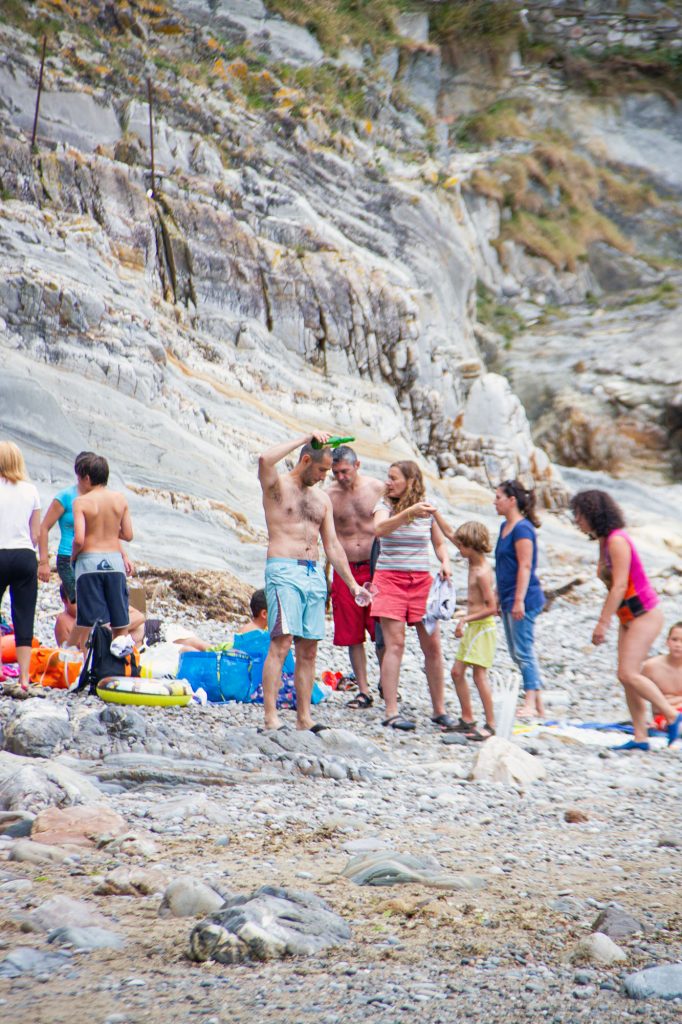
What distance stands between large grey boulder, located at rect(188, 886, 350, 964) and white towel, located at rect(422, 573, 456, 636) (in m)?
3.57

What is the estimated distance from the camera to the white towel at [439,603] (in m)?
6.48

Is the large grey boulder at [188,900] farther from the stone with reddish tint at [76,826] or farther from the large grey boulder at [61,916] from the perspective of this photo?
the stone with reddish tint at [76,826]

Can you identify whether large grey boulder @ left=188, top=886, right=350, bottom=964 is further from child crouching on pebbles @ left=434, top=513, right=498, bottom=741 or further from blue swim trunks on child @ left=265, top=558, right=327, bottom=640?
child crouching on pebbles @ left=434, top=513, right=498, bottom=741

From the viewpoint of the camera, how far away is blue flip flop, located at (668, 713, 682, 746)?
640 cm

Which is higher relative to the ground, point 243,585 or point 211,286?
point 211,286

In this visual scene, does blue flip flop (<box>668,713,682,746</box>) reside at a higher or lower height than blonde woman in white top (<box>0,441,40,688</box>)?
lower

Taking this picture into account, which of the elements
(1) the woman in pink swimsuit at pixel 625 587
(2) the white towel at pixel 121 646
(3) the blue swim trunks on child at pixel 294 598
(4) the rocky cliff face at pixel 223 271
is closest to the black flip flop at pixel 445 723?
(1) the woman in pink swimsuit at pixel 625 587

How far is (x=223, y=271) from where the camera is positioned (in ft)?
62.9

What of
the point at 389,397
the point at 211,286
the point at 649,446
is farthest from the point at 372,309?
the point at 649,446

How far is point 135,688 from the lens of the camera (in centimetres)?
618

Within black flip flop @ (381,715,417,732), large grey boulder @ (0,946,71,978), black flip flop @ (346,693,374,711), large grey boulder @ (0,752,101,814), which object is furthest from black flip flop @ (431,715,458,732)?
large grey boulder @ (0,946,71,978)

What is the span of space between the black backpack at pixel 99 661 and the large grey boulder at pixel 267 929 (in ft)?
12.6

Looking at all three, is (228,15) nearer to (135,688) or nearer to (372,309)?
(372,309)

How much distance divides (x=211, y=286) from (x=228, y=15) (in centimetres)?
1234
